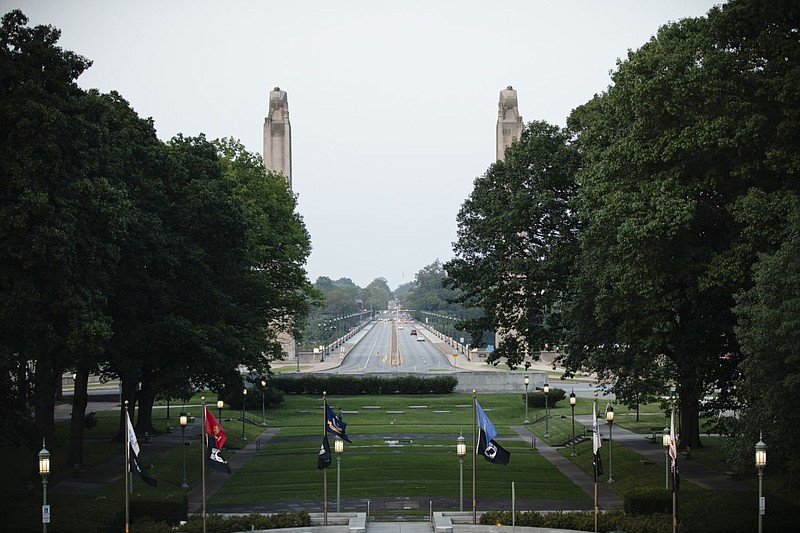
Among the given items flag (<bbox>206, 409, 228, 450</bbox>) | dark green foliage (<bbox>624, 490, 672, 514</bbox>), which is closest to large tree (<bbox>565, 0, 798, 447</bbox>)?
dark green foliage (<bbox>624, 490, 672, 514</bbox>)

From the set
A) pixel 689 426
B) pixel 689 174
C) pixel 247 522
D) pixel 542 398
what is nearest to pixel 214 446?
pixel 247 522

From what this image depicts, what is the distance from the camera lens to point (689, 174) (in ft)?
126

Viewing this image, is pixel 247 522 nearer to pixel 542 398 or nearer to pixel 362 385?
pixel 542 398

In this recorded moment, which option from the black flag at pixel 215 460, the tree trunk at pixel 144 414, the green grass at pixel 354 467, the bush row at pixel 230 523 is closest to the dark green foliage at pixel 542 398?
the green grass at pixel 354 467

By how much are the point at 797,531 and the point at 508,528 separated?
822 centimetres

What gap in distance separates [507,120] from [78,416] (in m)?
110

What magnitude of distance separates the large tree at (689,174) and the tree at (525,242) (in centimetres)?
705

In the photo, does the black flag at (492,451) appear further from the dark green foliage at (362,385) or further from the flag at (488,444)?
the dark green foliage at (362,385)

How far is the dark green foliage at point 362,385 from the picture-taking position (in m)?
89.3

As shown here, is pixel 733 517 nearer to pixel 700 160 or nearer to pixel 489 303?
pixel 700 160

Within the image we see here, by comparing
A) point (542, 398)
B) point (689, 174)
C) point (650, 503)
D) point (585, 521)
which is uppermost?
point (689, 174)

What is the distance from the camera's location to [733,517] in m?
30.6

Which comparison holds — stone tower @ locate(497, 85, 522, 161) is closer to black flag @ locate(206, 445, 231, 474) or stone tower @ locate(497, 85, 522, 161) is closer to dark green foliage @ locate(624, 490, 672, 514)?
dark green foliage @ locate(624, 490, 672, 514)

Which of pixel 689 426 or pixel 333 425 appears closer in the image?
pixel 333 425
